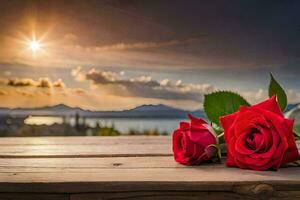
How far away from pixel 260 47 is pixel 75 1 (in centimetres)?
122

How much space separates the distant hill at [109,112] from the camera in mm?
2951

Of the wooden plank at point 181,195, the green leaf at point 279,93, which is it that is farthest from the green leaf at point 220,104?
the wooden plank at point 181,195

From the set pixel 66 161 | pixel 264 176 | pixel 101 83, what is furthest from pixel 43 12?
pixel 264 176

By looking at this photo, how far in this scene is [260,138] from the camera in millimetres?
892

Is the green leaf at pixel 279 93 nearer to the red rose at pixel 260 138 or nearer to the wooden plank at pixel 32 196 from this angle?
the red rose at pixel 260 138

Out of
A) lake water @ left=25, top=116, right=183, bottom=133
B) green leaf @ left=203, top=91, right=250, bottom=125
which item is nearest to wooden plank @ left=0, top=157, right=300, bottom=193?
green leaf @ left=203, top=91, right=250, bottom=125

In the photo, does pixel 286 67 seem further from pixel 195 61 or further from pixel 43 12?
pixel 43 12

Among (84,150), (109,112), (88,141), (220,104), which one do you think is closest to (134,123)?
(109,112)

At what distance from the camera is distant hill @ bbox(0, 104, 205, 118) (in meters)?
2.95

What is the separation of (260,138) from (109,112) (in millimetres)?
2120

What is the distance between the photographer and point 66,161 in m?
1.03

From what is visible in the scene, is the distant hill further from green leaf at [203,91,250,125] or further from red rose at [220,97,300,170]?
red rose at [220,97,300,170]

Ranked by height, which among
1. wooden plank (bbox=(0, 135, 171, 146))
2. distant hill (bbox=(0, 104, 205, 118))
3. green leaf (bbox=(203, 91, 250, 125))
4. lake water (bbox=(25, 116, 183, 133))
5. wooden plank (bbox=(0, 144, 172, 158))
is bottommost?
wooden plank (bbox=(0, 144, 172, 158))

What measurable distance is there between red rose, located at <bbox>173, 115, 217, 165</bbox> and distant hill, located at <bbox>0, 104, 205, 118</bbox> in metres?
1.93
